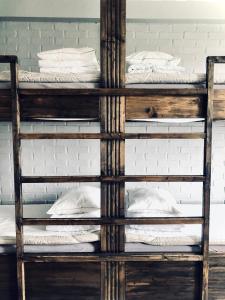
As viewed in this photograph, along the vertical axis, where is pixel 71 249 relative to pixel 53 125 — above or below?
below

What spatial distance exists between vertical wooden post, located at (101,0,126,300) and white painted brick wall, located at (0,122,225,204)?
1.21 meters

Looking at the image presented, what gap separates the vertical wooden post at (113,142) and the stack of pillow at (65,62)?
31cm

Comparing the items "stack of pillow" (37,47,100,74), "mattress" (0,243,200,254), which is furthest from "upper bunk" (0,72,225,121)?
"mattress" (0,243,200,254)

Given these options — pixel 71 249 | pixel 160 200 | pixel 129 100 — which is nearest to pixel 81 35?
pixel 129 100

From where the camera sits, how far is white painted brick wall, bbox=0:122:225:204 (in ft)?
10.4

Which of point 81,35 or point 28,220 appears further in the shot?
point 81,35

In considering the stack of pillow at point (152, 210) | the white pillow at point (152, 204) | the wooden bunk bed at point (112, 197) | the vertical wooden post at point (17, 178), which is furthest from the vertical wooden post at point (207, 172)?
the vertical wooden post at point (17, 178)

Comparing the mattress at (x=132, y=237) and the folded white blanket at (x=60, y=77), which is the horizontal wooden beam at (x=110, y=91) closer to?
the folded white blanket at (x=60, y=77)

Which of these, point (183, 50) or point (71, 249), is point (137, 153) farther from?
point (71, 249)

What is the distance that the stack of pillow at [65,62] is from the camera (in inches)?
86.1

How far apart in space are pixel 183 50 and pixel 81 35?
0.92 metres

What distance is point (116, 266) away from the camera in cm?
204

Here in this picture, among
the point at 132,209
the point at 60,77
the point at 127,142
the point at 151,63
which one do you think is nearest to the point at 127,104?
the point at 60,77

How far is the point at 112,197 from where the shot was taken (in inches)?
78.4
